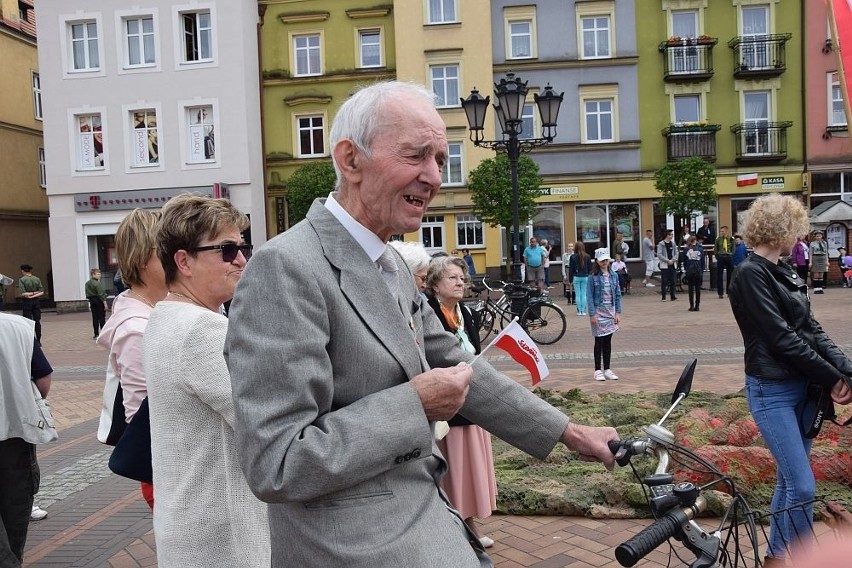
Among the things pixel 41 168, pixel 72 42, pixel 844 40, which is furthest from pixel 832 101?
pixel 41 168

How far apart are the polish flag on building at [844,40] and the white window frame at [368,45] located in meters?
27.1

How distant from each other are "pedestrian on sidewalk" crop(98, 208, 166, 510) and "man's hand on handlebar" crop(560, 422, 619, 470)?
1.81 m

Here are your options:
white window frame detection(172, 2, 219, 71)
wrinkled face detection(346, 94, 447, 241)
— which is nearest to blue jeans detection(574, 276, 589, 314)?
wrinkled face detection(346, 94, 447, 241)

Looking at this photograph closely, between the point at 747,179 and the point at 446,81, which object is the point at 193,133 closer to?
the point at 446,81

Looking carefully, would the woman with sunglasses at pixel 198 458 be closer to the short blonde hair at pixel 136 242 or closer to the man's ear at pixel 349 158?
the man's ear at pixel 349 158

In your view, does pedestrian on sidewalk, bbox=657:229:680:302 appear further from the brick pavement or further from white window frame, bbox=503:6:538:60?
white window frame, bbox=503:6:538:60

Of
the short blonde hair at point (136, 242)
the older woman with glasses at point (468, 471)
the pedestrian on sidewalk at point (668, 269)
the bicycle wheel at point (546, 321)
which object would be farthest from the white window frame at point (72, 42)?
the older woman with glasses at point (468, 471)

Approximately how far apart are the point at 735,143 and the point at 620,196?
4.71 meters

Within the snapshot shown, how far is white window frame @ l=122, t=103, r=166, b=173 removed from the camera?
2773cm

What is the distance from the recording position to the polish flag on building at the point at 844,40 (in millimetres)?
3414

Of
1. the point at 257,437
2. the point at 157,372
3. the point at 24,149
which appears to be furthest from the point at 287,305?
the point at 24,149

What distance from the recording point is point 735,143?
28.0 m

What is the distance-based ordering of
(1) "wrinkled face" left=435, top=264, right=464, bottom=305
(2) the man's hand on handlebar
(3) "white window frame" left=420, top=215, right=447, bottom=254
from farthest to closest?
(3) "white window frame" left=420, top=215, right=447, bottom=254 < (1) "wrinkled face" left=435, top=264, right=464, bottom=305 < (2) the man's hand on handlebar

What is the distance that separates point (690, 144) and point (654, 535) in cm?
2845
